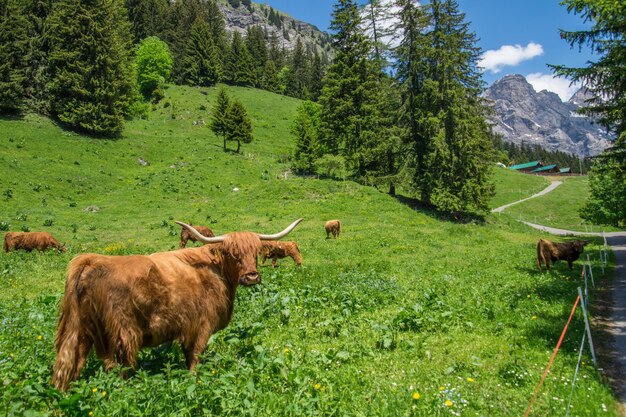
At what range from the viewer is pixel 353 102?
136ft

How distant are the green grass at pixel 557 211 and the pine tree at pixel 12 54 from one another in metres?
68.6

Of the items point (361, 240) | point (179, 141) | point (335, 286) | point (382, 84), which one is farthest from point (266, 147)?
point (335, 286)

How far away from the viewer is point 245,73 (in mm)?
102000

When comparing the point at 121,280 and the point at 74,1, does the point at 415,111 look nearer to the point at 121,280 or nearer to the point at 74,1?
the point at 121,280

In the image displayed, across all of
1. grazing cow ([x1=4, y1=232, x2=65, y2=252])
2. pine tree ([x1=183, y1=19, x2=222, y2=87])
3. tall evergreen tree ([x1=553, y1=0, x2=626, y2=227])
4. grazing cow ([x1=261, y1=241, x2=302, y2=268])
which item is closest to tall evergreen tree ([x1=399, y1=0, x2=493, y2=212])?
tall evergreen tree ([x1=553, y1=0, x2=626, y2=227])

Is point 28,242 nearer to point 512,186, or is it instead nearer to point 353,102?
point 353,102

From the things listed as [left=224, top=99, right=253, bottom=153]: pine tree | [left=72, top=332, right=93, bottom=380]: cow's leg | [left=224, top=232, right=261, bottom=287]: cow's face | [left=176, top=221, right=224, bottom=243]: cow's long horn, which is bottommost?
[left=72, top=332, right=93, bottom=380]: cow's leg

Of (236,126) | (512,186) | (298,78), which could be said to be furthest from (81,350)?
(298,78)

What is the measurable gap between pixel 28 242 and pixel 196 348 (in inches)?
767

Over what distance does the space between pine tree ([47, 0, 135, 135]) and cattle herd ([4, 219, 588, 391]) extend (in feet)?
156

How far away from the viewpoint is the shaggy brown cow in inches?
199

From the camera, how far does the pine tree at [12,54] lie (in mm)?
42562

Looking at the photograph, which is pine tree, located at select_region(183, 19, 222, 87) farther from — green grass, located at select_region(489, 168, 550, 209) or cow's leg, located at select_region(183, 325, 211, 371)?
cow's leg, located at select_region(183, 325, 211, 371)

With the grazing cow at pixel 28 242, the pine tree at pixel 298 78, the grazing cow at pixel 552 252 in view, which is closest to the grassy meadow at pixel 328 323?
the grazing cow at pixel 552 252
